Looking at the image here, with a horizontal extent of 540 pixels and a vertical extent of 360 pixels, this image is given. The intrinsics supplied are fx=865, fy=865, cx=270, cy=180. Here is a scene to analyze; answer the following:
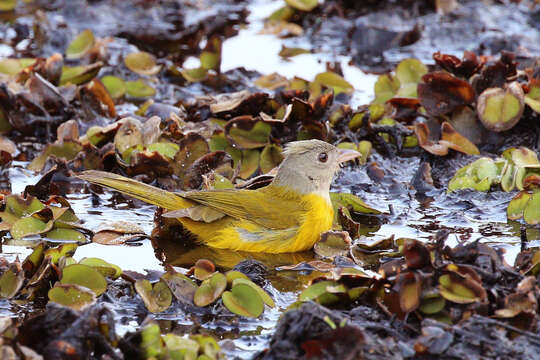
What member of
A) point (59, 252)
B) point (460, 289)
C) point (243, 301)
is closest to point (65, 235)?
point (59, 252)

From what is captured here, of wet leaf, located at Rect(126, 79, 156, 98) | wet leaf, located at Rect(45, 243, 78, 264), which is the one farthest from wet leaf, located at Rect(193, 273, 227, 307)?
wet leaf, located at Rect(126, 79, 156, 98)

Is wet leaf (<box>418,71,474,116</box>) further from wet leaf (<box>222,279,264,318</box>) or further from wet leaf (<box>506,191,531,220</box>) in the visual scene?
wet leaf (<box>222,279,264,318</box>)

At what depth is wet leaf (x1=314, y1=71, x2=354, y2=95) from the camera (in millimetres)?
8495

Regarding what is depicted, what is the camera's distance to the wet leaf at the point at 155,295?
471 centimetres

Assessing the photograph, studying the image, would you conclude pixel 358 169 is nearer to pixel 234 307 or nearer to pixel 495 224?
pixel 495 224

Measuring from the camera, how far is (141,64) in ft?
30.2

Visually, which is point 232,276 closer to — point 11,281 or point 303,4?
point 11,281

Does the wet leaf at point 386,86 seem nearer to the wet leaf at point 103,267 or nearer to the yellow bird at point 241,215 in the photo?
the yellow bird at point 241,215

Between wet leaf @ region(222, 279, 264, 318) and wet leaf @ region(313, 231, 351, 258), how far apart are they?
1.02 m

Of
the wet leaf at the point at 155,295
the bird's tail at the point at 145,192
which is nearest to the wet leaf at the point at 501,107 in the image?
the bird's tail at the point at 145,192

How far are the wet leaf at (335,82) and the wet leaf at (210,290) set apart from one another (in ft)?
13.3

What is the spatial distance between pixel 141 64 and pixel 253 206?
12.2ft

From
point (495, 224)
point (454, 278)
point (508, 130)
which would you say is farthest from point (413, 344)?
point (508, 130)

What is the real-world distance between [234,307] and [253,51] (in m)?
6.31
